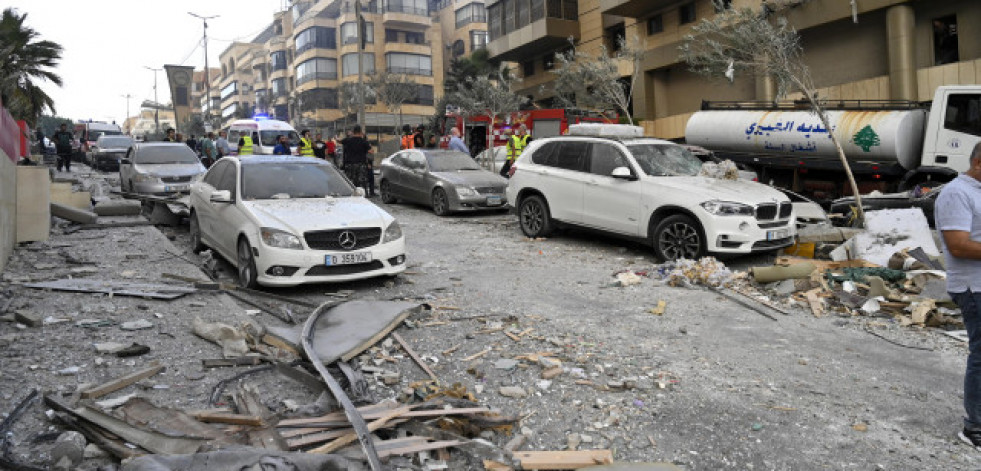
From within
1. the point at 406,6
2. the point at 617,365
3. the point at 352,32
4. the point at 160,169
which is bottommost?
the point at 617,365

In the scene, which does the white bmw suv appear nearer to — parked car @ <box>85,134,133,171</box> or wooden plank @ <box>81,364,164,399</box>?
wooden plank @ <box>81,364,164,399</box>

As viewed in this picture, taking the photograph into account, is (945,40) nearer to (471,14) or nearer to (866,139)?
(866,139)

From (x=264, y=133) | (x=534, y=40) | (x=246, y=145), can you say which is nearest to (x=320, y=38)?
(x=534, y=40)

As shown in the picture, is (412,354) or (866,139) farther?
(866,139)

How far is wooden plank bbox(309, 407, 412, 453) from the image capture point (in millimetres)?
3571

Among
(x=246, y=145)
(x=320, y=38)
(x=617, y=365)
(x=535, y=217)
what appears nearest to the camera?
(x=617, y=365)

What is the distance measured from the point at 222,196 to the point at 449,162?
7568mm

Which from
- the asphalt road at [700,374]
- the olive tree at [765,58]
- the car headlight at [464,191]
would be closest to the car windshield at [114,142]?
the car headlight at [464,191]

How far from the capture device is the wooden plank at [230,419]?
3.83m

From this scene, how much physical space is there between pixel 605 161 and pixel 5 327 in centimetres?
771

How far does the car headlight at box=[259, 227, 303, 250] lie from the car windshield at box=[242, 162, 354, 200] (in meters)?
1.07

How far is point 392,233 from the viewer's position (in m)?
8.03

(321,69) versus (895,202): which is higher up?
(321,69)

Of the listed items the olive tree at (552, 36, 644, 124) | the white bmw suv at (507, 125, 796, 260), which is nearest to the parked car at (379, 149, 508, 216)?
the white bmw suv at (507, 125, 796, 260)
